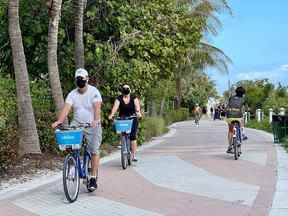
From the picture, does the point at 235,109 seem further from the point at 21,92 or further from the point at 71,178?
the point at 71,178

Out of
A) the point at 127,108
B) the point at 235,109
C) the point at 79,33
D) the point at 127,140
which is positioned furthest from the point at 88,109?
the point at 79,33

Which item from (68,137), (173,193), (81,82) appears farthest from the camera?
(173,193)

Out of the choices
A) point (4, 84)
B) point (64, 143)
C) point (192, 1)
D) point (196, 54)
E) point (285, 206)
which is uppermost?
point (192, 1)

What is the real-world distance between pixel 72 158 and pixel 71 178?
0.97 ft

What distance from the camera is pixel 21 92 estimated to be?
504 inches

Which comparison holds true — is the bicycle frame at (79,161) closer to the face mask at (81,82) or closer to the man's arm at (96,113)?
the man's arm at (96,113)

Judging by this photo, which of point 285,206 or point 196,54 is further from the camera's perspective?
point 196,54

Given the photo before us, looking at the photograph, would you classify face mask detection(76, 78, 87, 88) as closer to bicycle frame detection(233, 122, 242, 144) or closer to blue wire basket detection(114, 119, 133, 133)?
blue wire basket detection(114, 119, 133, 133)

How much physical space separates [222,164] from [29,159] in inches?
167

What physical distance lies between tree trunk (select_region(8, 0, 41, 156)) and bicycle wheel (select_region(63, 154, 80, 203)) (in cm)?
391

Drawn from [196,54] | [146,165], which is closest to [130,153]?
[146,165]

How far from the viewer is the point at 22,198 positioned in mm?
9211

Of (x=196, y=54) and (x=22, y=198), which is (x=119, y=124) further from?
(x=196, y=54)

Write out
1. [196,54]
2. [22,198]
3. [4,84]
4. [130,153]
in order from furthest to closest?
[196,54], [4,84], [130,153], [22,198]
